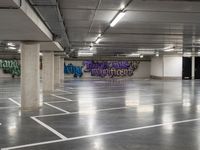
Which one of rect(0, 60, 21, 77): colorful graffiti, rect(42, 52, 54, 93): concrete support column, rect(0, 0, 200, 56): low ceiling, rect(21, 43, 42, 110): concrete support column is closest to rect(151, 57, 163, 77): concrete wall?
rect(0, 60, 21, 77): colorful graffiti

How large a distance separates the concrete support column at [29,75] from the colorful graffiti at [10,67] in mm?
34757

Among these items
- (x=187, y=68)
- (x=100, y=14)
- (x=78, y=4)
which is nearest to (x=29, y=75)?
(x=100, y=14)

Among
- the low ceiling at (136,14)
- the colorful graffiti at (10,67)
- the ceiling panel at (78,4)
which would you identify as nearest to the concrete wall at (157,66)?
the colorful graffiti at (10,67)

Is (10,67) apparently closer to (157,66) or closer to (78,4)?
(157,66)

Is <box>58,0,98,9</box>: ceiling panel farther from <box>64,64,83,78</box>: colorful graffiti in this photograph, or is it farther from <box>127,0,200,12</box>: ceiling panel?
<box>64,64,83,78</box>: colorful graffiti

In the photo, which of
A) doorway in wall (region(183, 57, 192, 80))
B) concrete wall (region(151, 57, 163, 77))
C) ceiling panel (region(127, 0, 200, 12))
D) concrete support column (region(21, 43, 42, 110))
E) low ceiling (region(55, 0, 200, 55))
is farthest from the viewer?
doorway in wall (region(183, 57, 192, 80))

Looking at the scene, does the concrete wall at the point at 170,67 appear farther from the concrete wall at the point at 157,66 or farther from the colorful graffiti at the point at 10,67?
the colorful graffiti at the point at 10,67

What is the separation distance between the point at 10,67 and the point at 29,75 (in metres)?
35.3

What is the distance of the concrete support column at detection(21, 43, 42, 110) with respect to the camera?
13.7 metres

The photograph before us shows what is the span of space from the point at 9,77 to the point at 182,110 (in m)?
38.7

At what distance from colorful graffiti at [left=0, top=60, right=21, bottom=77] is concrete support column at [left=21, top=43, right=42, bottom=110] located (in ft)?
114

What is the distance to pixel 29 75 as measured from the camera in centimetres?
1380

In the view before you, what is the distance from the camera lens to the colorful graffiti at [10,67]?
154ft

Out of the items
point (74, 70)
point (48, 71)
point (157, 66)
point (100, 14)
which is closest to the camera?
point (100, 14)
